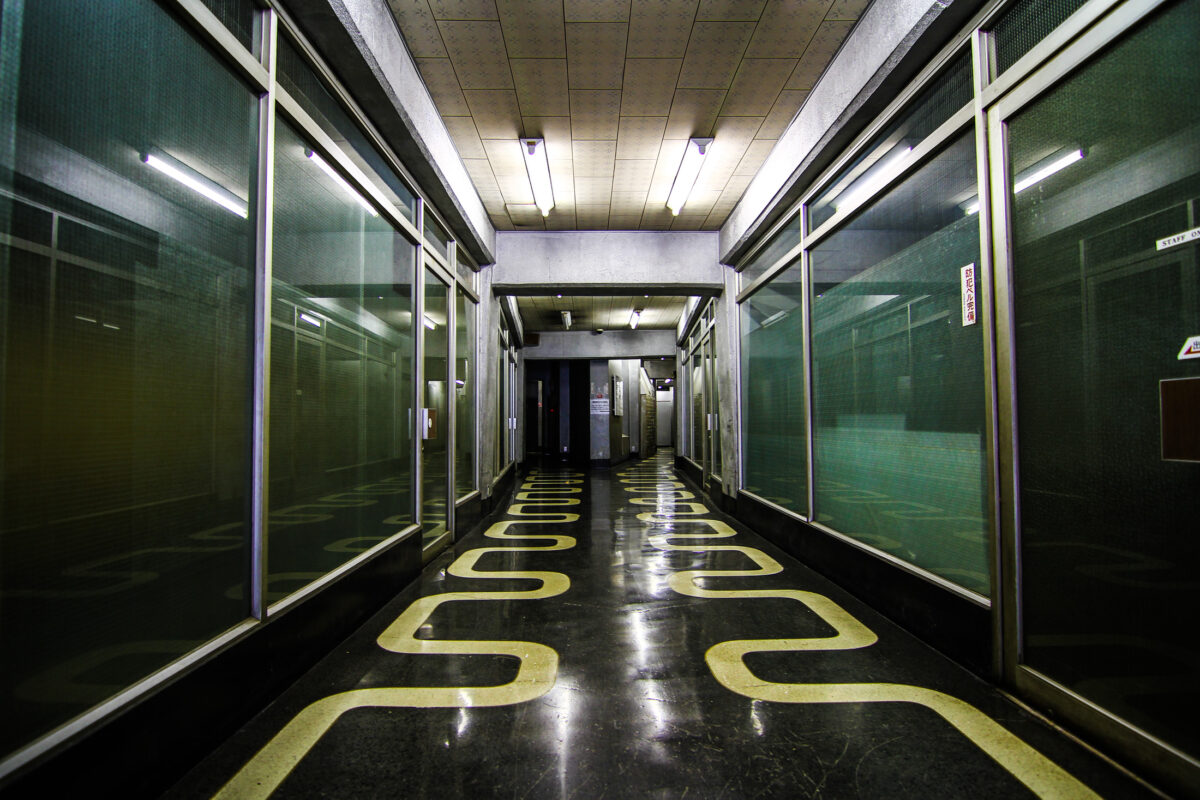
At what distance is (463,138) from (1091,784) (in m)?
5.00

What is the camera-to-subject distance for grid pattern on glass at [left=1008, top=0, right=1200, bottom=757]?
5.26ft

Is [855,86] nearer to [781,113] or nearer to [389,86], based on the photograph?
[781,113]

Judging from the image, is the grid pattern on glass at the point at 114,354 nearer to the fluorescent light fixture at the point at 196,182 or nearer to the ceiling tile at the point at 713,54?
the fluorescent light fixture at the point at 196,182

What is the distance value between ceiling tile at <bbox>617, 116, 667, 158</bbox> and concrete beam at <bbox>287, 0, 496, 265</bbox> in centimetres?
138

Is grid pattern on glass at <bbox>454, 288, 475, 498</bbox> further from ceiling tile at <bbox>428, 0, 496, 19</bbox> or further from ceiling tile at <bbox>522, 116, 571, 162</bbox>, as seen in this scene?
ceiling tile at <bbox>428, 0, 496, 19</bbox>

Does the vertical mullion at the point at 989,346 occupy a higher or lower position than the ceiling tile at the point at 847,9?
lower

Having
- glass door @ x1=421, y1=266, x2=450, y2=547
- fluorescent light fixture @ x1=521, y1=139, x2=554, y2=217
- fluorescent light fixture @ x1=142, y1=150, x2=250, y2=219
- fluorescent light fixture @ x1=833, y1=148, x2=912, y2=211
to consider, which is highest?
fluorescent light fixture @ x1=521, y1=139, x2=554, y2=217

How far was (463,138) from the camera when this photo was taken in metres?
4.50

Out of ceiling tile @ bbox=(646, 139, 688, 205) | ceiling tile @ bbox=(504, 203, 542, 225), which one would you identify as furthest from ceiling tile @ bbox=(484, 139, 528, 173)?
ceiling tile @ bbox=(646, 139, 688, 205)

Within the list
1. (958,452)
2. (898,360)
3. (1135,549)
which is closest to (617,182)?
(898,360)

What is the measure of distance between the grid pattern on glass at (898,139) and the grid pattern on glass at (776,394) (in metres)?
0.79

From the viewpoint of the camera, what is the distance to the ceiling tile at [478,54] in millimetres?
3250

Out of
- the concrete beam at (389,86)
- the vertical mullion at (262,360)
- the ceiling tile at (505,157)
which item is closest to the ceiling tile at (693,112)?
the ceiling tile at (505,157)

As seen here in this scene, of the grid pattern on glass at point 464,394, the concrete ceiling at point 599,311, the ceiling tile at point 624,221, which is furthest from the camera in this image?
the concrete ceiling at point 599,311
